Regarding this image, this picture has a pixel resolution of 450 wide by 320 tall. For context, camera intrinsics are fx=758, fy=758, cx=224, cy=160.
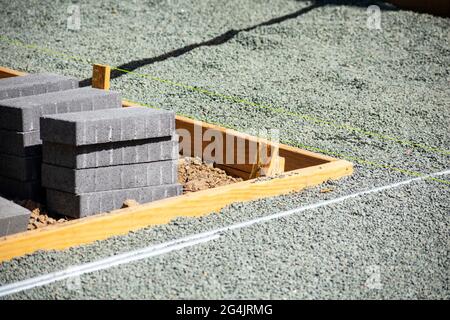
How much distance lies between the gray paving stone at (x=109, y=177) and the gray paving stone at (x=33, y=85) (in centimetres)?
106

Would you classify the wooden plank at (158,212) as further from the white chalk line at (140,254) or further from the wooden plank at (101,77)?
the wooden plank at (101,77)

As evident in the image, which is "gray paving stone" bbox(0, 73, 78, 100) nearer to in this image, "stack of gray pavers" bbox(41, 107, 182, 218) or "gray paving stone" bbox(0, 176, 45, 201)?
"gray paving stone" bbox(0, 176, 45, 201)

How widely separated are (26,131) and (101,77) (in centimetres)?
142

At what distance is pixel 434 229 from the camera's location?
224 inches

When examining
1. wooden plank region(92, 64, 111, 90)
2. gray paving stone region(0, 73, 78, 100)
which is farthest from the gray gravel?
gray paving stone region(0, 73, 78, 100)

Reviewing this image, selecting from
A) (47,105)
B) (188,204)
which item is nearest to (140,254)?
(188,204)

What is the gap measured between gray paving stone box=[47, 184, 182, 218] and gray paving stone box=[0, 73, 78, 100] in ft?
3.96

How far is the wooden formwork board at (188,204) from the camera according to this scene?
5.14m

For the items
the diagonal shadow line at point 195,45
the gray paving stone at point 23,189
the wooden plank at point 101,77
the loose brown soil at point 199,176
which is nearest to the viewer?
the gray paving stone at point 23,189

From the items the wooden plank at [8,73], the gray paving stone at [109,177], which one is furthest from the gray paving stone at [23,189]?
the wooden plank at [8,73]

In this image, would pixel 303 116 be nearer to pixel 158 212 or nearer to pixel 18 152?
pixel 158 212

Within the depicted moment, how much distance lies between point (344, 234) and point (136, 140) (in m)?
1.81

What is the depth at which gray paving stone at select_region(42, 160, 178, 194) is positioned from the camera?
19.1ft

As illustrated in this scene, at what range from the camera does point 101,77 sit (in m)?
7.40
